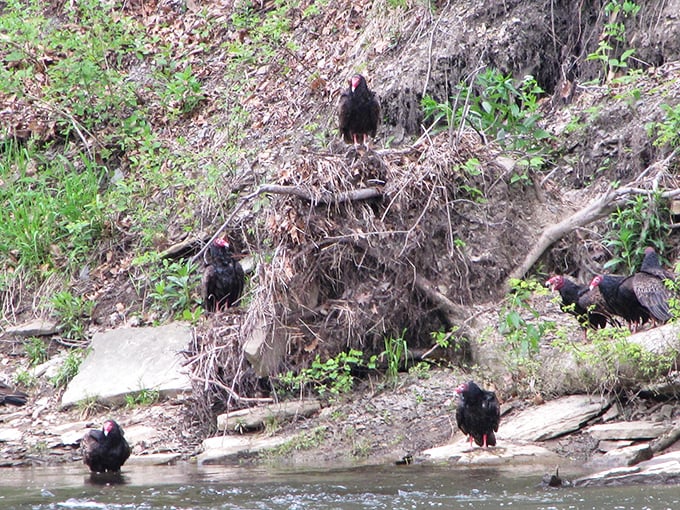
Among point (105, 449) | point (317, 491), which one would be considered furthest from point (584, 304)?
point (105, 449)

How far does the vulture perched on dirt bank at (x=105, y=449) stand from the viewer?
25.7ft

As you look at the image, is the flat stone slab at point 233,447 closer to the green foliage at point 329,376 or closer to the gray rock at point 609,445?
the green foliage at point 329,376

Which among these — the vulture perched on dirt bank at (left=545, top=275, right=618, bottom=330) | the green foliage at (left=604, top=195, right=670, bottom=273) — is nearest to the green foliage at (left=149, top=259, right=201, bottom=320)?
the vulture perched on dirt bank at (left=545, top=275, right=618, bottom=330)

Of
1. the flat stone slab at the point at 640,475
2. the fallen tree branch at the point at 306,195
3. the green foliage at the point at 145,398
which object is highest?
the fallen tree branch at the point at 306,195

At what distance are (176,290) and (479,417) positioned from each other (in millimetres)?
4423

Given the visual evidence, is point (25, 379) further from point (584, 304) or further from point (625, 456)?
point (625, 456)

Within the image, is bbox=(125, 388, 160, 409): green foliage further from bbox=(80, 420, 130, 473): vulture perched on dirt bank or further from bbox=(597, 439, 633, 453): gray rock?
bbox=(597, 439, 633, 453): gray rock

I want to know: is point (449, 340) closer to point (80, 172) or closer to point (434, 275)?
point (434, 275)

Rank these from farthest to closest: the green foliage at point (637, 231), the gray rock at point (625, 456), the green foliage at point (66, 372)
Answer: the green foliage at point (66, 372)
the green foliage at point (637, 231)
the gray rock at point (625, 456)

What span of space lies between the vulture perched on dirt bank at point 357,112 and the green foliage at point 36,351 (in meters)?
4.03

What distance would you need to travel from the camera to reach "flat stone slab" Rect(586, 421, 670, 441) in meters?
6.90

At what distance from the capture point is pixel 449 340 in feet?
28.7

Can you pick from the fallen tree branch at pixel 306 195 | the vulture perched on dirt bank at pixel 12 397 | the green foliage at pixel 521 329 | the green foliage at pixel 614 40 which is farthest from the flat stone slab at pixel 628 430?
the vulture perched on dirt bank at pixel 12 397

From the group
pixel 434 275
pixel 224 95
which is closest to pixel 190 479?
pixel 434 275
